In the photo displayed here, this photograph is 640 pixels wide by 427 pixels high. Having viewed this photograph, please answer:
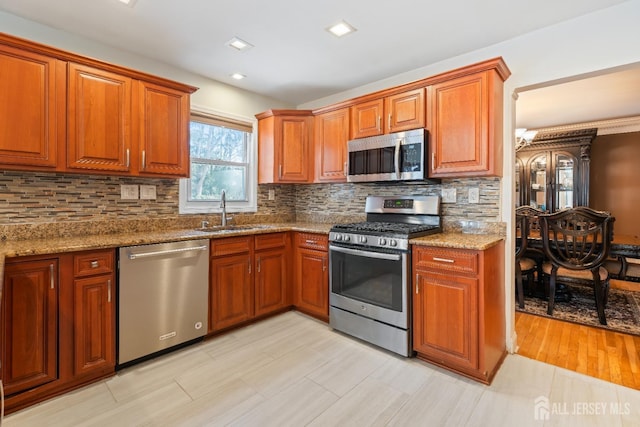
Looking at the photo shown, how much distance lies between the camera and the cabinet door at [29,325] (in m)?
1.71

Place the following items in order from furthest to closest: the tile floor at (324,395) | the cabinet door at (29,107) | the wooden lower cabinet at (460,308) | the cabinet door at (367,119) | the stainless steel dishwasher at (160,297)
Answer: the cabinet door at (367,119), the stainless steel dishwasher at (160,297), the wooden lower cabinet at (460,308), the cabinet door at (29,107), the tile floor at (324,395)

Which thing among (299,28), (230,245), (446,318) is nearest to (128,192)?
(230,245)

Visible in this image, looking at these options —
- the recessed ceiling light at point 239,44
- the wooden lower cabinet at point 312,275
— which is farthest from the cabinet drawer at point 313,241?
the recessed ceiling light at point 239,44

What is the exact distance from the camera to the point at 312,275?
3.07 m

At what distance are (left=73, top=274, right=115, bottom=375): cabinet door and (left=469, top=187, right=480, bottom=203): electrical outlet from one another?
2723 millimetres

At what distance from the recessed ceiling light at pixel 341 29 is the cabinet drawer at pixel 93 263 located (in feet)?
7.16

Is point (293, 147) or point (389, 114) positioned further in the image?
point (293, 147)

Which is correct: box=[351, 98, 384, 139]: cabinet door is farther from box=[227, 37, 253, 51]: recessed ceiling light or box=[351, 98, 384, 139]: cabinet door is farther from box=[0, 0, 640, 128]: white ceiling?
box=[227, 37, 253, 51]: recessed ceiling light

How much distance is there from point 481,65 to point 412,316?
6.11 feet

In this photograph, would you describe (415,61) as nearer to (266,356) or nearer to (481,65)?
(481,65)

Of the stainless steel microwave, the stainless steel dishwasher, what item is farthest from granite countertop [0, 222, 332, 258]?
the stainless steel microwave

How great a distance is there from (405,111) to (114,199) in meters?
2.55

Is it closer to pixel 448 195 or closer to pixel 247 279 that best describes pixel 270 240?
pixel 247 279

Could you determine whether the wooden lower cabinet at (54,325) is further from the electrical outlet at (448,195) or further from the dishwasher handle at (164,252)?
the electrical outlet at (448,195)
